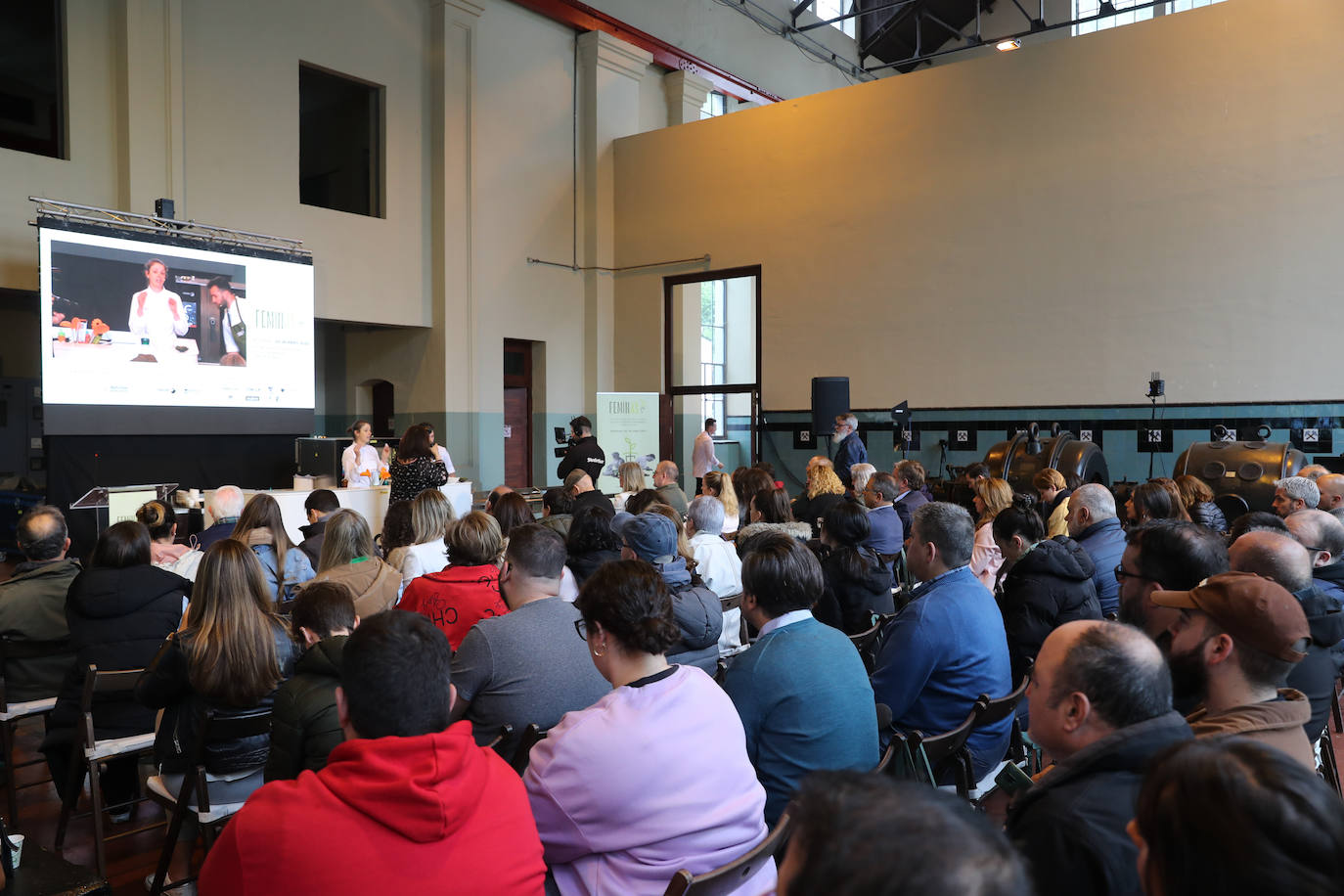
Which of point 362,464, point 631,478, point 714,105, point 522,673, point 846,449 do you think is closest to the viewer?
point 522,673

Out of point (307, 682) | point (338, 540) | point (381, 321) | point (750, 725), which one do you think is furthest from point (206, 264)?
point (750, 725)

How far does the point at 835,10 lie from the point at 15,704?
51.7ft

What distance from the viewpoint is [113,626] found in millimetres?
3385

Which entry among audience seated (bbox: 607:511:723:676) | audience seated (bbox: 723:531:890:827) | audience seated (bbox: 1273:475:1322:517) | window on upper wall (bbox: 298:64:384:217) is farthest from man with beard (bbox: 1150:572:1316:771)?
window on upper wall (bbox: 298:64:384:217)

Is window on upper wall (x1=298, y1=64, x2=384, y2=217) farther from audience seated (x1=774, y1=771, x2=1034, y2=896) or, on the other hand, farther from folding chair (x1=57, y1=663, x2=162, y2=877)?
audience seated (x1=774, y1=771, x2=1034, y2=896)

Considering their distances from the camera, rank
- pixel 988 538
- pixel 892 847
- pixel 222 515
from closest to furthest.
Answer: pixel 892 847 < pixel 988 538 < pixel 222 515

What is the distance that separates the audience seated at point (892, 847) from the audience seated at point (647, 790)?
99 cm

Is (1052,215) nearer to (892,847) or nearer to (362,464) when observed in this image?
(362,464)

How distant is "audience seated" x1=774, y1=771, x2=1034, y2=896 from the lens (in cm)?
73

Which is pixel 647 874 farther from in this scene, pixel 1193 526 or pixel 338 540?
pixel 338 540

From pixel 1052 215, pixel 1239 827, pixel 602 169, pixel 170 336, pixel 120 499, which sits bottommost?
pixel 120 499

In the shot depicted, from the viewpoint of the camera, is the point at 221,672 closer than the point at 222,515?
Yes

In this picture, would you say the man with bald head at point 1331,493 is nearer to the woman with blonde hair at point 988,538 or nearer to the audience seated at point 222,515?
the woman with blonde hair at point 988,538

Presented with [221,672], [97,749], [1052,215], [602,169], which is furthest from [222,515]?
[602,169]
